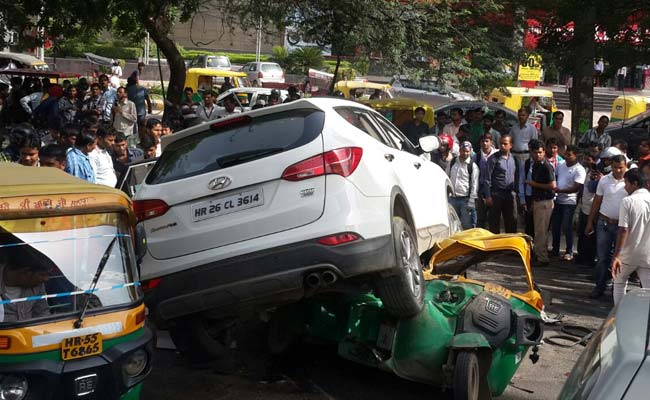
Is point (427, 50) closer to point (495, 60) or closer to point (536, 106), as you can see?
point (495, 60)

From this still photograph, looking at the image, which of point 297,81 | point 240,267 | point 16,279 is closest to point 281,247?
point 240,267

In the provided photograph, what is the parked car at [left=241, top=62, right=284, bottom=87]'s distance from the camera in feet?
122

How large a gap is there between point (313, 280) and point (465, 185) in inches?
277

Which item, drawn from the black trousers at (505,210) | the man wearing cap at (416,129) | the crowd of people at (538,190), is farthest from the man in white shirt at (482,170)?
the man wearing cap at (416,129)

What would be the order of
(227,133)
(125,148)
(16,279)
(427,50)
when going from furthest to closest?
(427,50)
(125,148)
(227,133)
(16,279)

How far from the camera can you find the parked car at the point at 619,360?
8.43 feet

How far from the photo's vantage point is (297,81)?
41.8 meters

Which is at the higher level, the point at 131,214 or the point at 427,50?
the point at 427,50

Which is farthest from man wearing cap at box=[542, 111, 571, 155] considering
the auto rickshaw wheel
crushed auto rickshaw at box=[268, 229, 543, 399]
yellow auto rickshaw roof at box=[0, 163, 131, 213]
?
yellow auto rickshaw roof at box=[0, 163, 131, 213]

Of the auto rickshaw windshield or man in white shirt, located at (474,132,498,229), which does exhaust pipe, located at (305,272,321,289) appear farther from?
man in white shirt, located at (474,132,498,229)

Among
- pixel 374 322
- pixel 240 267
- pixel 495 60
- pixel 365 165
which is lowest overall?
pixel 374 322

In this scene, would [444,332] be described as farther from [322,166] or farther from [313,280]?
[322,166]

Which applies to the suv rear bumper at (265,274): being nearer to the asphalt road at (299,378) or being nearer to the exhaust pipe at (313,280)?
the exhaust pipe at (313,280)

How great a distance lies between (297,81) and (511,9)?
24.6 meters
